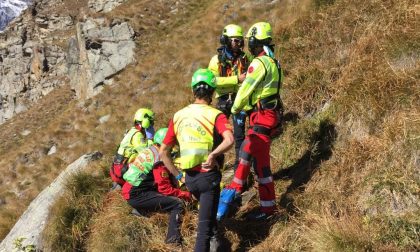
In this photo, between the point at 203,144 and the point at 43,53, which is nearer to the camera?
the point at 203,144

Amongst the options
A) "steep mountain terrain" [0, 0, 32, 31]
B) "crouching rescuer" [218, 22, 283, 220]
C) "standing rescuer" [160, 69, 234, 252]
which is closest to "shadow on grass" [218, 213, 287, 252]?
"crouching rescuer" [218, 22, 283, 220]

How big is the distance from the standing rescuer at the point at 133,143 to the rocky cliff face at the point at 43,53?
17.1 metres

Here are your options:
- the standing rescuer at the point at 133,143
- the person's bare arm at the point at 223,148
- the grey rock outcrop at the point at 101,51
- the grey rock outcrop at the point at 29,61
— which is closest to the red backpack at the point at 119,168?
the standing rescuer at the point at 133,143

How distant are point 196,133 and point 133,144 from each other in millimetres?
3452

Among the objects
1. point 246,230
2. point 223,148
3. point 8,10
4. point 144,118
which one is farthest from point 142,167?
point 8,10

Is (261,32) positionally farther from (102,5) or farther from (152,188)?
(102,5)

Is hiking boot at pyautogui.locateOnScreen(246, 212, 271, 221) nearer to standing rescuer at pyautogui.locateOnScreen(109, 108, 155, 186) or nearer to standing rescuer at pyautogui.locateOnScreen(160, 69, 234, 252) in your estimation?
standing rescuer at pyautogui.locateOnScreen(160, 69, 234, 252)

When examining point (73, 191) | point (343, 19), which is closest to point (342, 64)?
point (343, 19)

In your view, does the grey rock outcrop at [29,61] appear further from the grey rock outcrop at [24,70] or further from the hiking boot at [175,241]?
the hiking boot at [175,241]

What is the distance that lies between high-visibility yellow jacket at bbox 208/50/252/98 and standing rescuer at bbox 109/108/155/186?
187 centimetres

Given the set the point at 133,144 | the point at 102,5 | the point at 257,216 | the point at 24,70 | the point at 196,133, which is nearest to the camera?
the point at 196,133

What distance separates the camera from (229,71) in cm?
699

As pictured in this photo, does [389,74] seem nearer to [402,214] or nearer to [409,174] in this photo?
[409,174]

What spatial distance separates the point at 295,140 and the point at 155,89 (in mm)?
10978
